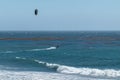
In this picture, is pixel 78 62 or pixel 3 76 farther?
pixel 78 62

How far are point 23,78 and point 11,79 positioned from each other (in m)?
0.90

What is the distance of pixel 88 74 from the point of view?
103ft

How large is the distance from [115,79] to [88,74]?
12.0 ft

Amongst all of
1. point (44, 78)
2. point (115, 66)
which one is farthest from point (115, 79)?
point (115, 66)

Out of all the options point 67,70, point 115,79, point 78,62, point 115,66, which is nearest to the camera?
point 115,79

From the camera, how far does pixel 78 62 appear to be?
43156 mm

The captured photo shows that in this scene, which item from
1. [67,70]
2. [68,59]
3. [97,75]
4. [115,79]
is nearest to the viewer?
[115,79]

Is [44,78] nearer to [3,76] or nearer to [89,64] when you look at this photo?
[3,76]

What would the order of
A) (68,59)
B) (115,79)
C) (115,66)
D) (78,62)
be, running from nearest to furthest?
(115,79) → (115,66) → (78,62) → (68,59)

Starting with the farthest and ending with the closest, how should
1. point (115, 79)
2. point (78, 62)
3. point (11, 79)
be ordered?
point (78, 62), point (115, 79), point (11, 79)

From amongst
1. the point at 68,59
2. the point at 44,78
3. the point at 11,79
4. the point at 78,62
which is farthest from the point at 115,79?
the point at 68,59

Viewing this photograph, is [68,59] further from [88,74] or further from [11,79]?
[11,79]

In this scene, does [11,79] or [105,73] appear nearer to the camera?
[11,79]

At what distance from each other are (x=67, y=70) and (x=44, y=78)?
7374 mm
